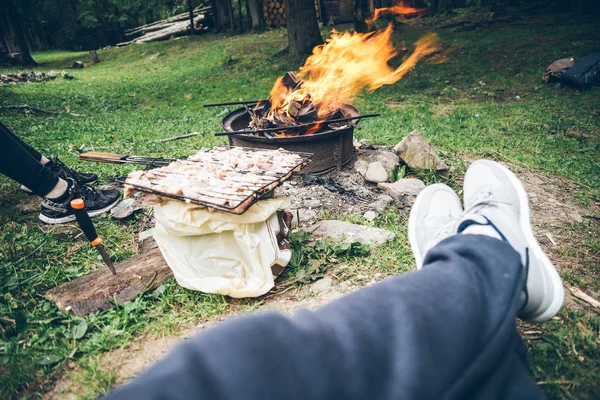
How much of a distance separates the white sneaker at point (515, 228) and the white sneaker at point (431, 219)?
120mm

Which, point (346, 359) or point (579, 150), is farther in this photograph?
point (579, 150)

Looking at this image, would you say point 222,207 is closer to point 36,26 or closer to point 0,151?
point 0,151

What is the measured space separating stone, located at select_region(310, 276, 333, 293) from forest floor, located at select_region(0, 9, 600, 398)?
0.15 ft

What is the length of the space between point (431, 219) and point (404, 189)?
1671mm

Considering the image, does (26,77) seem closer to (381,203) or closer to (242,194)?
(381,203)

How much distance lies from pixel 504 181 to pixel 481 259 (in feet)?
3.50

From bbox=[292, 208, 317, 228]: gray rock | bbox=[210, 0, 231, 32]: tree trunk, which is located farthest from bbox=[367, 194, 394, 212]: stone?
bbox=[210, 0, 231, 32]: tree trunk

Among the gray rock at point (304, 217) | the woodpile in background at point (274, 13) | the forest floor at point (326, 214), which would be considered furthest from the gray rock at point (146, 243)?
the woodpile in background at point (274, 13)

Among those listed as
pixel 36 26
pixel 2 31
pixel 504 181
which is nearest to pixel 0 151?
pixel 504 181

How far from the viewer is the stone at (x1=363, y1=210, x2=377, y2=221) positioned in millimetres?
3522

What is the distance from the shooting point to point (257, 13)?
19.6 m

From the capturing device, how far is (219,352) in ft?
3.00

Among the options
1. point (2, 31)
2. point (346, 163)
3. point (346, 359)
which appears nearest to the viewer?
point (346, 359)

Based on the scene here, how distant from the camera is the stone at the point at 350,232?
3.05m
